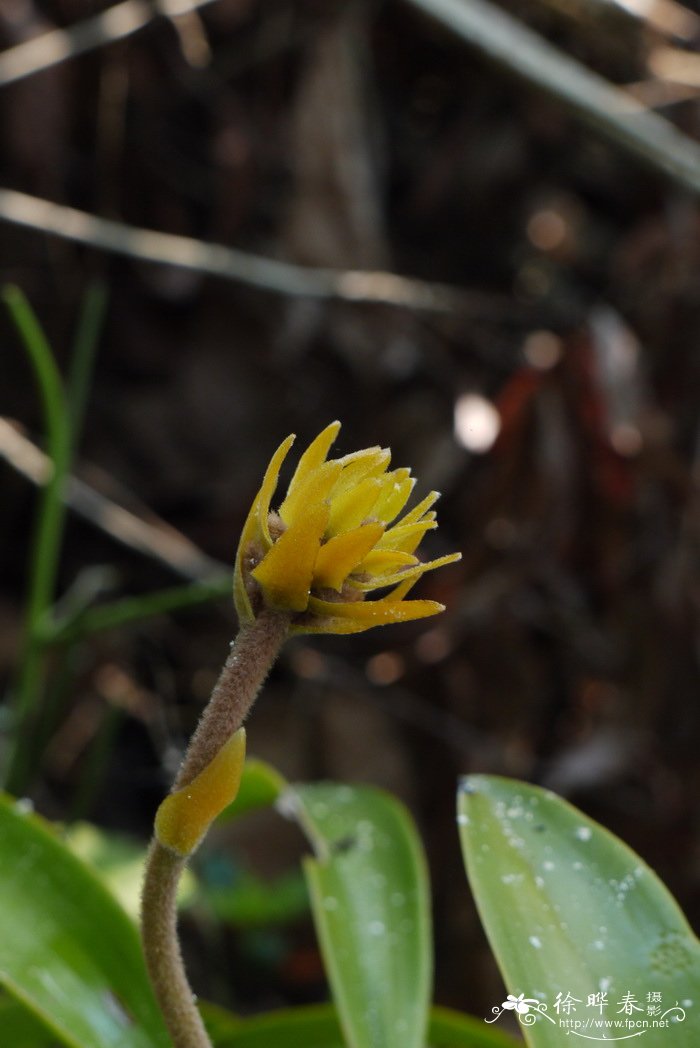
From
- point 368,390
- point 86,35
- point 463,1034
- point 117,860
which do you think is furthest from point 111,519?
point 463,1034

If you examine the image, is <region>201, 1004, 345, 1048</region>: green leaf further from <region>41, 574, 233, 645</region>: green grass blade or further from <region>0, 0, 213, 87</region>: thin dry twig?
<region>0, 0, 213, 87</region>: thin dry twig

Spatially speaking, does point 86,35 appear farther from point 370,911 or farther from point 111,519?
point 370,911

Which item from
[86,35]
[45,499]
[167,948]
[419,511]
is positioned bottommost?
[167,948]

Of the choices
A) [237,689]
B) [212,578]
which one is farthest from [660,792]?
[237,689]

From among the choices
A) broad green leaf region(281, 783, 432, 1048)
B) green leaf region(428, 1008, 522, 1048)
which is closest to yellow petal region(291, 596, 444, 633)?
broad green leaf region(281, 783, 432, 1048)

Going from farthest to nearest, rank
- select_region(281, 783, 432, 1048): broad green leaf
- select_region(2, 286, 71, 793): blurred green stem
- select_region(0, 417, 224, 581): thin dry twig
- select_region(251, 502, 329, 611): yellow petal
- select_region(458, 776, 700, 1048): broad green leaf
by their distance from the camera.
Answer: select_region(0, 417, 224, 581): thin dry twig → select_region(2, 286, 71, 793): blurred green stem → select_region(281, 783, 432, 1048): broad green leaf → select_region(458, 776, 700, 1048): broad green leaf → select_region(251, 502, 329, 611): yellow petal

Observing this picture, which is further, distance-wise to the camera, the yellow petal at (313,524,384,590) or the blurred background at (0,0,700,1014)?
the blurred background at (0,0,700,1014)

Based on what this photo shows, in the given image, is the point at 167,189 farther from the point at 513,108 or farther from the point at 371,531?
the point at 371,531
